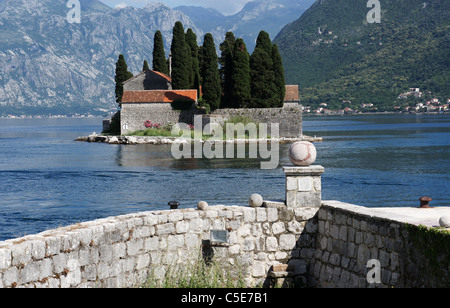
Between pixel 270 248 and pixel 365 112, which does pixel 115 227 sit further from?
pixel 365 112

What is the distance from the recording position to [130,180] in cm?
3269

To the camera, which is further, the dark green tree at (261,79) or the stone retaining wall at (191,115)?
the stone retaining wall at (191,115)

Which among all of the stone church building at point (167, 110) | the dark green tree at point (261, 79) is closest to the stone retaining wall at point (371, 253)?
the stone church building at point (167, 110)

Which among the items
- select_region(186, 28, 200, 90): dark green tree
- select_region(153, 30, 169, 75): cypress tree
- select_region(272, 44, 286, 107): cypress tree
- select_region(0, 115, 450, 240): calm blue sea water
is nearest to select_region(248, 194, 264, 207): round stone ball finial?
select_region(0, 115, 450, 240): calm blue sea water

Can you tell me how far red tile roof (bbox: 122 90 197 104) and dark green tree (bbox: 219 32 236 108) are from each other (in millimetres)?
3385

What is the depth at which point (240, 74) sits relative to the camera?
190 ft

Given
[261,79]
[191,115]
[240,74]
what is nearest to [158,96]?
[191,115]

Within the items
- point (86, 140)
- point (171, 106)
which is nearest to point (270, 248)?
point (171, 106)

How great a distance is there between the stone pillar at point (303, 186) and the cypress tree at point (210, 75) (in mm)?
47662

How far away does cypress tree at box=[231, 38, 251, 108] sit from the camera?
57.8m

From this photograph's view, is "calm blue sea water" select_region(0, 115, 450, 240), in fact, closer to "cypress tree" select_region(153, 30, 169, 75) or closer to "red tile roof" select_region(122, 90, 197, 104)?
"red tile roof" select_region(122, 90, 197, 104)

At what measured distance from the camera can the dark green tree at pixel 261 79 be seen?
193 ft

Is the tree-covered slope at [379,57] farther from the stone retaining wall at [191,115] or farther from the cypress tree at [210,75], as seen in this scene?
the cypress tree at [210,75]

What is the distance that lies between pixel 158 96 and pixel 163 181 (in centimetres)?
2942
